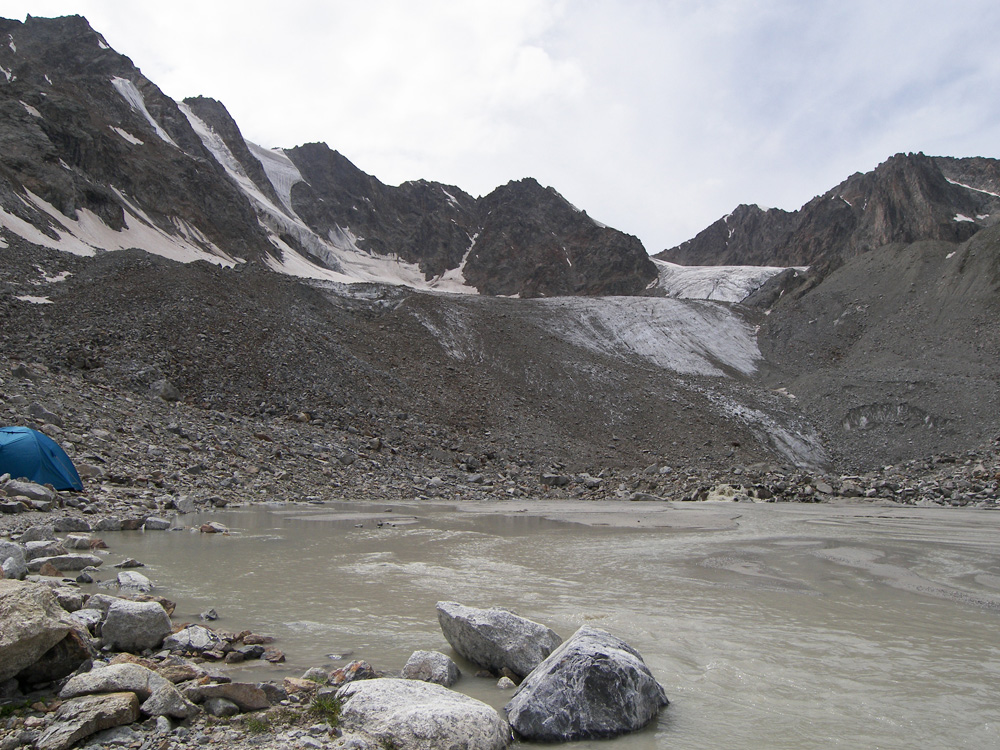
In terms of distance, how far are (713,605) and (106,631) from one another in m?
5.63

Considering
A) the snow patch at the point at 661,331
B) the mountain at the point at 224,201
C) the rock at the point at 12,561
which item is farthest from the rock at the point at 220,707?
the snow patch at the point at 661,331

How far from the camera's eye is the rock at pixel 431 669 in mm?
4105

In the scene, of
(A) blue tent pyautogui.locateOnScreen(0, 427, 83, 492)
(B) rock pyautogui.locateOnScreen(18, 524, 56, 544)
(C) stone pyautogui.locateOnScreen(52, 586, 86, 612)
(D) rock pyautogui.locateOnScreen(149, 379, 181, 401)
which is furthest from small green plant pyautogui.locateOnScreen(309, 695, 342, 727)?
(D) rock pyautogui.locateOnScreen(149, 379, 181, 401)

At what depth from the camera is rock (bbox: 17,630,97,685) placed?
349 centimetres

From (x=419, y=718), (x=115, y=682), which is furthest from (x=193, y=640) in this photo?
(x=419, y=718)

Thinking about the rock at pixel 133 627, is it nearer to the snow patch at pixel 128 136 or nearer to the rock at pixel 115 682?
the rock at pixel 115 682

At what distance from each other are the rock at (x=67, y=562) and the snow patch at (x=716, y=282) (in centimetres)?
8868

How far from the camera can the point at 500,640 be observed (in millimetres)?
4383

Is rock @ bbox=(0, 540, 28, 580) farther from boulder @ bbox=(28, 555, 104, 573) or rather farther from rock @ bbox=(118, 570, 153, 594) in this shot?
rock @ bbox=(118, 570, 153, 594)

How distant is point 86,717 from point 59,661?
30.5 inches

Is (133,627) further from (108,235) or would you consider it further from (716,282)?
(716,282)

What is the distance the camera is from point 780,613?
245 inches

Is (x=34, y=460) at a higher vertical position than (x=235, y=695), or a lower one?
higher

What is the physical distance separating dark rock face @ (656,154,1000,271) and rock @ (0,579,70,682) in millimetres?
68219
